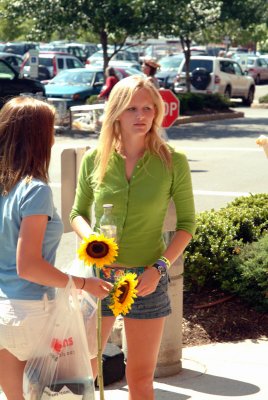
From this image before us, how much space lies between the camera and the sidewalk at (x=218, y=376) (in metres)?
5.13

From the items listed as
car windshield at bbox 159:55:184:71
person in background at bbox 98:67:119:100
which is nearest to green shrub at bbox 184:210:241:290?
person in background at bbox 98:67:119:100

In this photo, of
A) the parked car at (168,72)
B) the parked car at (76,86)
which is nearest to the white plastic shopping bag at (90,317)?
the parked car at (76,86)

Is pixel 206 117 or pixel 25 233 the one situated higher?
pixel 25 233

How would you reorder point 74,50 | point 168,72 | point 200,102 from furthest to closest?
point 74,50 → point 168,72 → point 200,102

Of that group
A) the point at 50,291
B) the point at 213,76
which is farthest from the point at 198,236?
the point at 213,76

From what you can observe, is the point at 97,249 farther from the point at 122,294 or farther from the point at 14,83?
the point at 14,83

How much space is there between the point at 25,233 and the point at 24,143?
0.36 meters

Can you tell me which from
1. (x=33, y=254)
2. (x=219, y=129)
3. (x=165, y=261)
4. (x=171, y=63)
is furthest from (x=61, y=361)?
(x=171, y=63)

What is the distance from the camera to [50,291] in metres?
3.44

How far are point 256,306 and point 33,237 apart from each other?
3417 mm

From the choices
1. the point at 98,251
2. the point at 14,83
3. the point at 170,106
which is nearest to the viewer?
the point at 98,251

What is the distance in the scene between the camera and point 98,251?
3.27 meters

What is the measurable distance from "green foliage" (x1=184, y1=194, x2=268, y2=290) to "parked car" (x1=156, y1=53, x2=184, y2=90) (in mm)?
26220

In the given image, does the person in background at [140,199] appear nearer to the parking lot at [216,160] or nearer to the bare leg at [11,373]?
the bare leg at [11,373]
